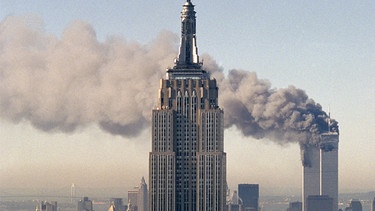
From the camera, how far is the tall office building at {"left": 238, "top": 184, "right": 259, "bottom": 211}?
13512 centimetres

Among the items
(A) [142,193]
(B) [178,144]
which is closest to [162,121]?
(B) [178,144]

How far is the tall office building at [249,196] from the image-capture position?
13512 centimetres

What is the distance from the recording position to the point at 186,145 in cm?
10688

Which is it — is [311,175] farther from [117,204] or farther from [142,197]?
[142,197]

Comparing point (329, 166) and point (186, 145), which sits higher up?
point (329, 166)

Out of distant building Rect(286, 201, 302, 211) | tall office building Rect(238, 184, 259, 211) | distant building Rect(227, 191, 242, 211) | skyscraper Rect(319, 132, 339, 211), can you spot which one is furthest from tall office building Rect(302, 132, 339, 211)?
distant building Rect(227, 191, 242, 211)

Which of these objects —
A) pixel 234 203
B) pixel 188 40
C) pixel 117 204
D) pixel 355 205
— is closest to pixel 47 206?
pixel 117 204

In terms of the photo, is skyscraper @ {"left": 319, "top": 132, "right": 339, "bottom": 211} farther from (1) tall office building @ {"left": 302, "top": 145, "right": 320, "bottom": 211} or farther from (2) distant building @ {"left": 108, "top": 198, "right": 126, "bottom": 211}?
(2) distant building @ {"left": 108, "top": 198, "right": 126, "bottom": 211}

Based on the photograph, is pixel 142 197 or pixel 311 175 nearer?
pixel 142 197

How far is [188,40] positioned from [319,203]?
5594cm

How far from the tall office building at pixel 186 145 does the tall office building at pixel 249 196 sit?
24.4 meters

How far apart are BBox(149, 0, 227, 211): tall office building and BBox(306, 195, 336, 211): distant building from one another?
169ft

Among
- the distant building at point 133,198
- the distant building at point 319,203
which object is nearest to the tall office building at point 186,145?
the distant building at point 133,198

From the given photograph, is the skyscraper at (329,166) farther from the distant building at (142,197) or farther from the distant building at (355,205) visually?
the distant building at (142,197)
